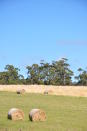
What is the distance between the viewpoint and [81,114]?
21.9 m

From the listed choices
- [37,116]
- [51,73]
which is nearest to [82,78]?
[51,73]

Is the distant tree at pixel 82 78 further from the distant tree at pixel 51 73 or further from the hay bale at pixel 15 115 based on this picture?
the hay bale at pixel 15 115

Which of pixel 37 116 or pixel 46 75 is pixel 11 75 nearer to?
pixel 46 75

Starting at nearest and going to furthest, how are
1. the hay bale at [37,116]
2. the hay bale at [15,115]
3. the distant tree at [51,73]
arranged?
1. the hay bale at [37,116]
2. the hay bale at [15,115]
3. the distant tree at [51,73]

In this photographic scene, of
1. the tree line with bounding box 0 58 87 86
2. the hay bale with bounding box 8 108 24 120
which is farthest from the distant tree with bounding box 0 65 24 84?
the hay bale with bounding box 8 108 24 120

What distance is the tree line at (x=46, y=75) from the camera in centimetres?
8844

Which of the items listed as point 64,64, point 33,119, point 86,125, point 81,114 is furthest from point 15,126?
point 64,64

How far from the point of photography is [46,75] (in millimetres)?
90625

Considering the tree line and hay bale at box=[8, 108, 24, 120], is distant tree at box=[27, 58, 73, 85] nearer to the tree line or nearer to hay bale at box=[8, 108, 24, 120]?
the tree line

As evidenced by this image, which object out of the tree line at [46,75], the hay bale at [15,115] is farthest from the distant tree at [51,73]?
the hay bale at [15,115]

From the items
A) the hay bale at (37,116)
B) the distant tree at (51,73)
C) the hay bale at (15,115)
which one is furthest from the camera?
the distant tree at (51,73)

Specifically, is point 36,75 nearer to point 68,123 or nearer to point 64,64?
point 64,64

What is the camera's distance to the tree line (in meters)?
88.4

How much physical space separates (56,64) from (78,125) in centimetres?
7663
